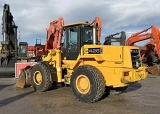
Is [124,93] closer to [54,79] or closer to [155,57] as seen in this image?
[54,79]

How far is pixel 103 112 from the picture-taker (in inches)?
323

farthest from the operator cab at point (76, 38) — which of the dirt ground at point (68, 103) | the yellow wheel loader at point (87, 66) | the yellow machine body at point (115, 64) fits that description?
the dirt ground at point (68, 103)

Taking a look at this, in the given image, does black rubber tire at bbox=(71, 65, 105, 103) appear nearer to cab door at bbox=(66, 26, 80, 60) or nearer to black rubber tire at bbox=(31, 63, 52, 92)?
cab door at bbox=(66, 26, 80, 60)

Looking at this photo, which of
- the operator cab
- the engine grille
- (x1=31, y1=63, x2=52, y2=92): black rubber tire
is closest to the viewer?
the engine grille

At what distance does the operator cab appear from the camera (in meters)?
10.8

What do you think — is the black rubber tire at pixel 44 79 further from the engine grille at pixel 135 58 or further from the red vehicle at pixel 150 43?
the red vehicle at pixel 150 43

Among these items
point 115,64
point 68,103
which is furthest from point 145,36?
point 68,103

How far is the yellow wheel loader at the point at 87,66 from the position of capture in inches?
370

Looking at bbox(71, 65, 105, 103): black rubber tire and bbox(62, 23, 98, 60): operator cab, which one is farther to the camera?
bbox(62, 23, 98, 60): operator cab

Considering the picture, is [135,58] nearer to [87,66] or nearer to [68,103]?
[87,66]

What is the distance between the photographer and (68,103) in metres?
9.43

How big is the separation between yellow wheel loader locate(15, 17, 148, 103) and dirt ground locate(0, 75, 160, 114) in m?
0.43

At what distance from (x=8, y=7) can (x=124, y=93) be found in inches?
411

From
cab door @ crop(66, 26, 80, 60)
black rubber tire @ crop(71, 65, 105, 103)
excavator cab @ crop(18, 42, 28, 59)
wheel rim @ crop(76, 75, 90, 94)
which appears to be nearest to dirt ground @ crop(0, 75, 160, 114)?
black rubber tire @ crop(71, 65, 105, 103)
